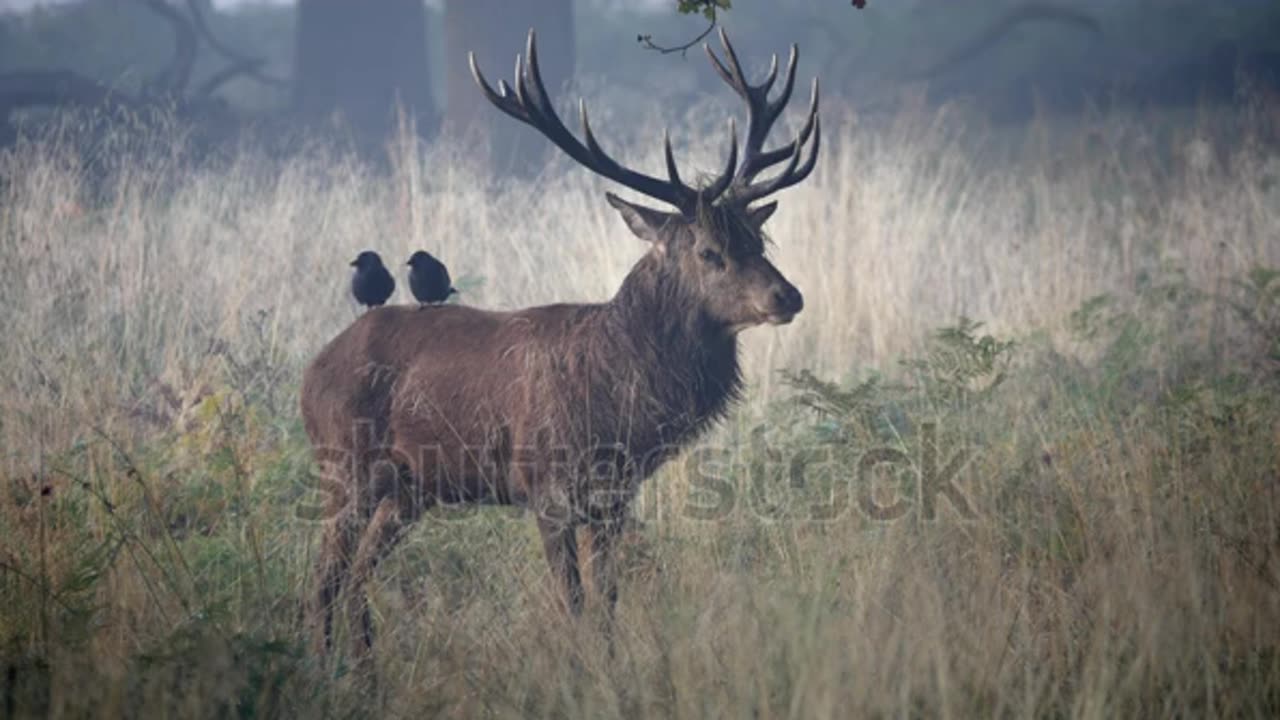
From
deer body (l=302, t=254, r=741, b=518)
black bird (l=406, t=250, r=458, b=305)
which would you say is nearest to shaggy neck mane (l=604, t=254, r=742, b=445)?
deer body (l=302, t=254, r=741, b=518)

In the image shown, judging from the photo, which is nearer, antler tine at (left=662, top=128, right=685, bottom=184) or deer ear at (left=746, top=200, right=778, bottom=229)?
antler tine at (left=662, top=128, right=685, bottom=184)

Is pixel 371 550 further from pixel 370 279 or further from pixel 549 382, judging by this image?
pixel 370 279

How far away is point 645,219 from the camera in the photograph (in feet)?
16.1

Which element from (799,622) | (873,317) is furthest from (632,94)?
(799,622)

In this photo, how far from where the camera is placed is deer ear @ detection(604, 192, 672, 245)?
489cm

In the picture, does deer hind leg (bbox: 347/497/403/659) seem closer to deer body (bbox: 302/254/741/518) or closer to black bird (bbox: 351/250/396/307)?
deer body (bbox: 302/254/741/518)

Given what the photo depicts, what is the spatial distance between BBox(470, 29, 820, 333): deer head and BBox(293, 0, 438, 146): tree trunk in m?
14.9

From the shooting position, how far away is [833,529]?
4730 millimetres

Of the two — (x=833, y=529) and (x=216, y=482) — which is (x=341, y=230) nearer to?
(x=216, y=482)

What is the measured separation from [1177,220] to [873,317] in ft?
11.3

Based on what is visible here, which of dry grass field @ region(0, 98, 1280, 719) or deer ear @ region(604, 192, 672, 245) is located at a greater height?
deer ear @ region(604, 192, 672, 245)

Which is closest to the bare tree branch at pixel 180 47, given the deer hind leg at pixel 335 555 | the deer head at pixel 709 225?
the deer head at pixel 709 225

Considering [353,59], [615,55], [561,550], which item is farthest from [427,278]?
[615,55]

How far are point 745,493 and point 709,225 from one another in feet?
3.64
